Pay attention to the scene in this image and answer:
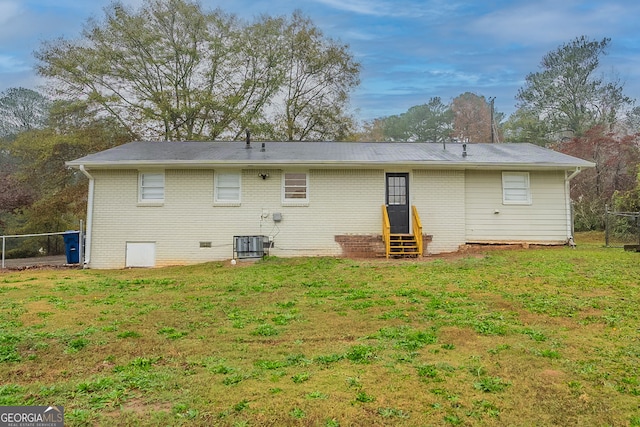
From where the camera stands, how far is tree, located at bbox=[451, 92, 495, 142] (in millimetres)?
33438

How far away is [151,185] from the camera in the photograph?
39.3 feet

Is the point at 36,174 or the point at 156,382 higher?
the point at 36,174

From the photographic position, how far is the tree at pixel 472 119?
3344cm

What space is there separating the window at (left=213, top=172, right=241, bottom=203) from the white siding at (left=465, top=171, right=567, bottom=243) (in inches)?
274

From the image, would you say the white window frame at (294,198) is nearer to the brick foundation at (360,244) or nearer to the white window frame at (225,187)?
the white window frame at (225,187)

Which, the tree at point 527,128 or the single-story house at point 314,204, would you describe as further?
the tree at point 527,128

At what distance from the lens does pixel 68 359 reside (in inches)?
156

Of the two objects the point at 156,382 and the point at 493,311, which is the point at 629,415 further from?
the point at 156,382

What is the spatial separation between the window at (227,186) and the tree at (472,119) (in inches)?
1025

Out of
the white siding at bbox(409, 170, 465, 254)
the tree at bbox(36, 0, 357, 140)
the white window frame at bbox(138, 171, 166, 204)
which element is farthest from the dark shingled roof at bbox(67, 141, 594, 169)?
the tree at bbox(36, 0, 357, 140)

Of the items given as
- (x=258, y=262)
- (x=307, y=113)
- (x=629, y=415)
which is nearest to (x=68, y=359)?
(x=629, y=415)

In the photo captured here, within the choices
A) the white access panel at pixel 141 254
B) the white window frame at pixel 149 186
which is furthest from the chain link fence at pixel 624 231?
the white access panel at pixel 141 254

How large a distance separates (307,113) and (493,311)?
2101cm

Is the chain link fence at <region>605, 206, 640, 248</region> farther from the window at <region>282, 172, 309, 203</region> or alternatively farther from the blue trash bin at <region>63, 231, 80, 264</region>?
the blue trash bin at <region>63, 231, 80, 264</region>
